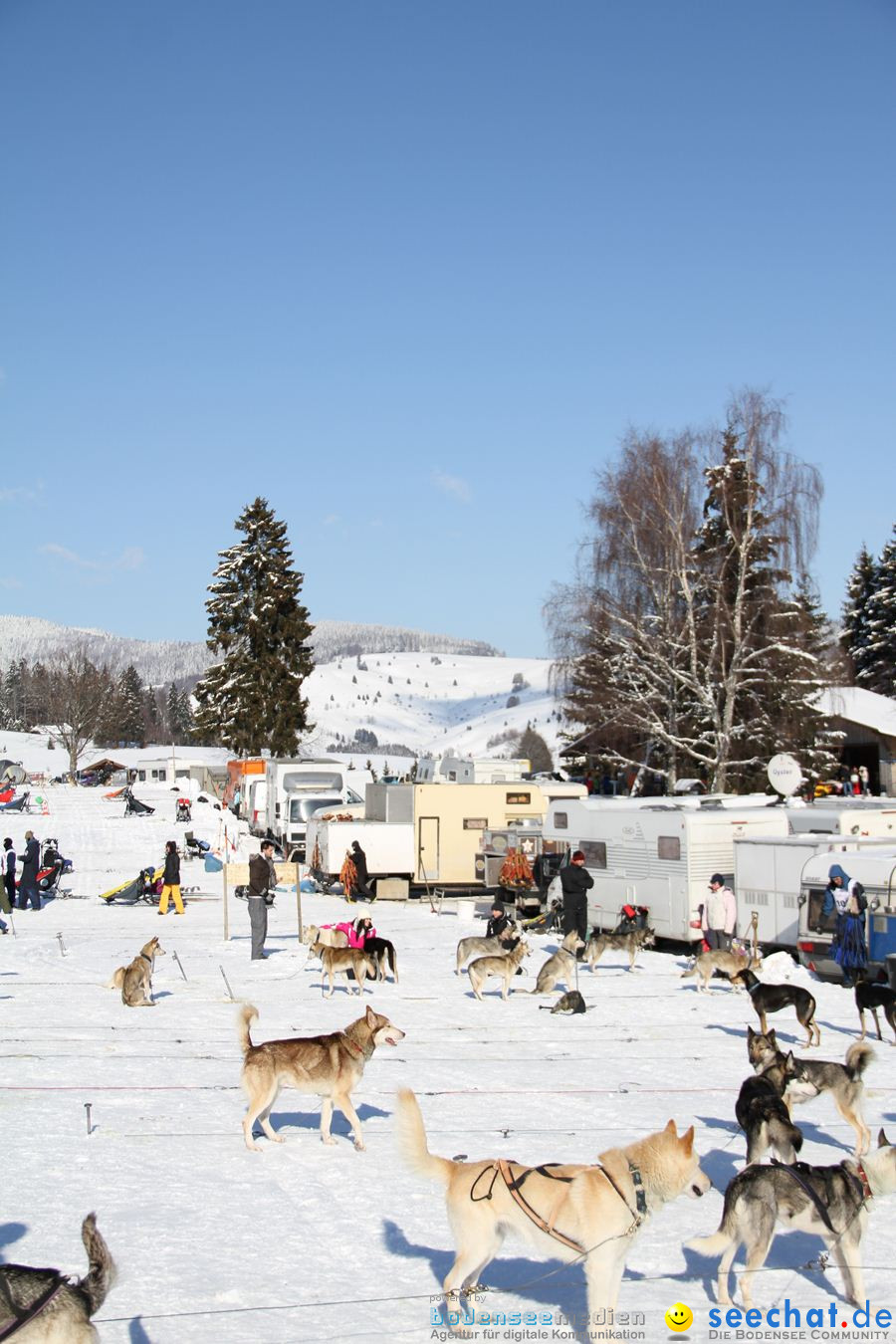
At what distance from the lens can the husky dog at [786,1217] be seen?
5219 mm

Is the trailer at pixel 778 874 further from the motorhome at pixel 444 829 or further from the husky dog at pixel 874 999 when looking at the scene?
the motorhome at pixel 444 829

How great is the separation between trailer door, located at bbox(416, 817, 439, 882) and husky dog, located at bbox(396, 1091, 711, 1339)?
19.2 m

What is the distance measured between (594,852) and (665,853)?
207 cm

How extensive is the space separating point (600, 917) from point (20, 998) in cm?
941

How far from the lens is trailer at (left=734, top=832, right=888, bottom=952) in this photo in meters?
16.0

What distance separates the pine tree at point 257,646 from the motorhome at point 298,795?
64.8 feet

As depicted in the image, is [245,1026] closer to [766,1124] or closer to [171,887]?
[766,1124]

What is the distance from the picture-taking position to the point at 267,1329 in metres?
5.00

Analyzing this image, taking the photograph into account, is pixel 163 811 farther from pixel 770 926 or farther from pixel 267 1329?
pixel 267 1329

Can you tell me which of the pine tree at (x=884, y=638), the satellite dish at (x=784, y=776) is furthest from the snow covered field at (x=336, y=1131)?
the pine tree at (x=884, y=638)

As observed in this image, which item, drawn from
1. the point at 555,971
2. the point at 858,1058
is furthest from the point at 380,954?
the point at 858,1058

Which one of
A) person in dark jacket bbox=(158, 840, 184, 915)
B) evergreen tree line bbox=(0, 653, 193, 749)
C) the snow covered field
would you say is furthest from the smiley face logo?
evergreen tree line bbox=(0, 653, 193, 749)

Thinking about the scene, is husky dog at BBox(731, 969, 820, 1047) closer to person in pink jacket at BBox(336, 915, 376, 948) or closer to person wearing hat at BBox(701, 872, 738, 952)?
person wearing hat at BBox(701, 872, 738, 952)

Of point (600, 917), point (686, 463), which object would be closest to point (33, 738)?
point (686, 463)
